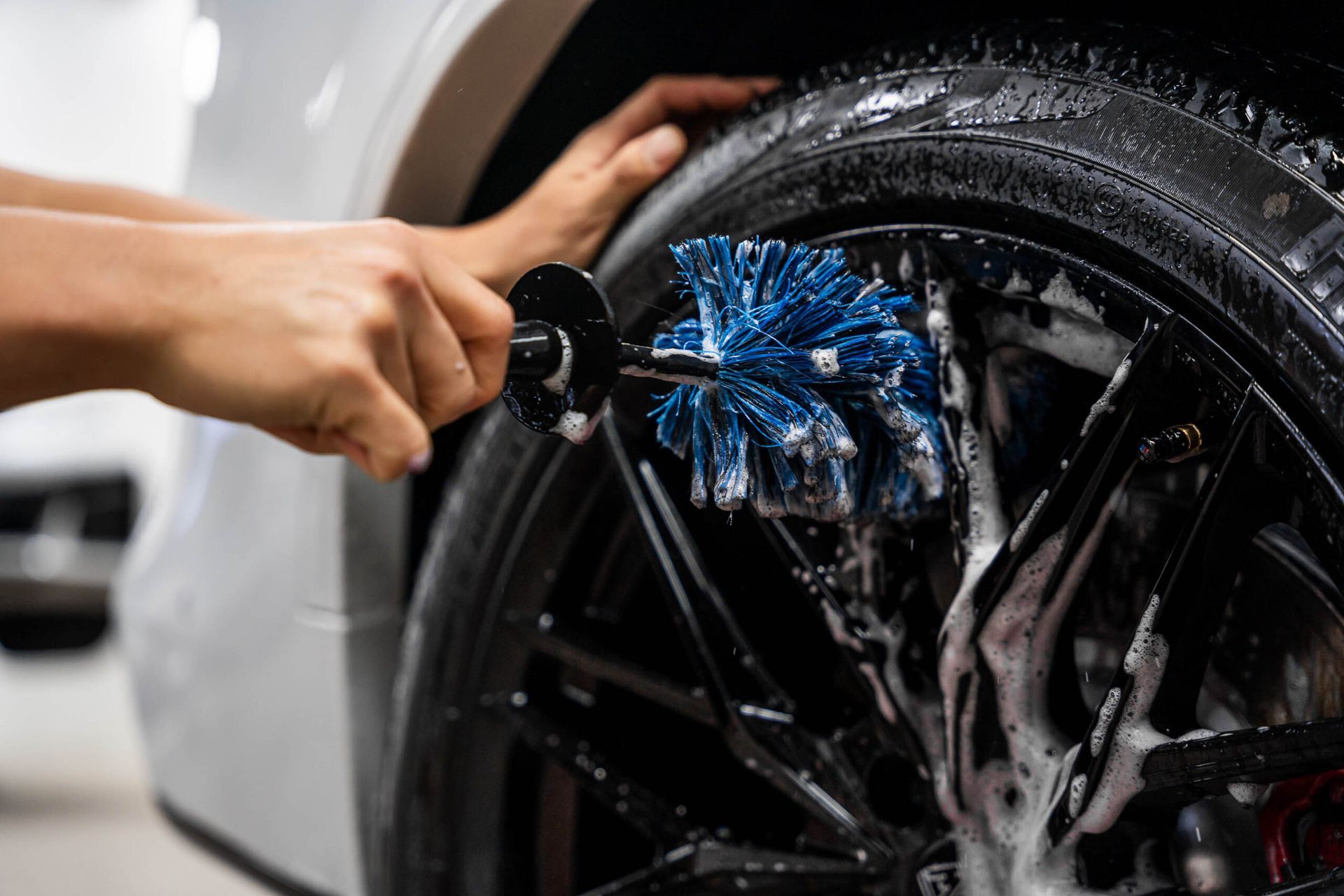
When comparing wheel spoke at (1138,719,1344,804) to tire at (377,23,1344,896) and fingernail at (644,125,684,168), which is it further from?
fingernail at (644,125,684,168)

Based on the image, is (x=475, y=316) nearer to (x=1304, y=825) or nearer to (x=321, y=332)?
(x=321, y=332)

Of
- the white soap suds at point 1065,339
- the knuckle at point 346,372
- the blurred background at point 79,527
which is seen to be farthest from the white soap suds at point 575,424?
the blurred background at point 79,527

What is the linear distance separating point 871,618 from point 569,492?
0.23m

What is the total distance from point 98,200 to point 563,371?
455mm

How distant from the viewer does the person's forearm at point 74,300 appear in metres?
0.43

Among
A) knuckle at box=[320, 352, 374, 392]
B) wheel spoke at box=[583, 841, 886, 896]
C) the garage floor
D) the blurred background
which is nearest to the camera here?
knuckle at box=[320, 352, 374, 392]

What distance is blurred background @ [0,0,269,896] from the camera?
1.59m

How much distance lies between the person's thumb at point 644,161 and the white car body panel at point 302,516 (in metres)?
0.09

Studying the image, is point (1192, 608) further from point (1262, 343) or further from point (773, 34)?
point (773, 34)

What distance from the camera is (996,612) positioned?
1.80 ft

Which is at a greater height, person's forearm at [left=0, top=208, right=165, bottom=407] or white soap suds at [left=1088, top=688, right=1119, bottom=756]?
person's forearm at [left=0, top=208, right=165, bottom=407]

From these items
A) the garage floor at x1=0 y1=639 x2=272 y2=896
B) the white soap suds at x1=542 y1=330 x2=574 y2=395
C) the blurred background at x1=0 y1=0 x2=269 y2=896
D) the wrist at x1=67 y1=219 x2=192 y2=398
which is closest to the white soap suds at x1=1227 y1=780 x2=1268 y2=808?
the white soap suds at x1=542 y1=330 x2=574 y2=395

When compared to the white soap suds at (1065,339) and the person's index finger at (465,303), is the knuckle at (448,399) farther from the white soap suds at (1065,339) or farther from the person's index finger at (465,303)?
the white soap suds at (1065,339)

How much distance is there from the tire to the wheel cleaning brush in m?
0.05
